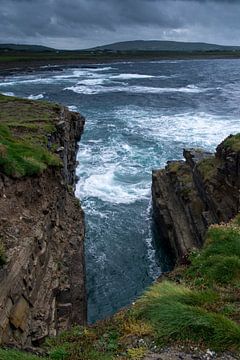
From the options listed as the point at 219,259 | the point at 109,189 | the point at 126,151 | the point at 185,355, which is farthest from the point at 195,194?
the point at 185,355

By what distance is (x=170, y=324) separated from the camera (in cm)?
820

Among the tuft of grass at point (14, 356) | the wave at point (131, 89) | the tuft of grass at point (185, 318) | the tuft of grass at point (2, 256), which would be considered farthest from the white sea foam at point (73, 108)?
the tuft of grass at point (14, 356)

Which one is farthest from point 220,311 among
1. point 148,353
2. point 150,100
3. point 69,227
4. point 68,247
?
point 150,100

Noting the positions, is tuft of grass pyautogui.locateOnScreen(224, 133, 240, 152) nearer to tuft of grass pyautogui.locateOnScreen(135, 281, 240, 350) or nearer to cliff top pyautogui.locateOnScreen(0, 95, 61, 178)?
cliff top pyautogui.locateOnScreen(0, 95, 61, 178)

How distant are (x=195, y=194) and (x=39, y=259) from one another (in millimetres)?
13076

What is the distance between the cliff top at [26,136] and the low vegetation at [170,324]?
7.54m

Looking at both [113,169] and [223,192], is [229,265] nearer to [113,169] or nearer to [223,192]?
[223,192]

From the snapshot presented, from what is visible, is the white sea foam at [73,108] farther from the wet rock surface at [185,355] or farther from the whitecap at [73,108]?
the wet rock surface at [185,355]

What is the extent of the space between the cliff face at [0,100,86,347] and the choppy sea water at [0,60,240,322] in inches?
158

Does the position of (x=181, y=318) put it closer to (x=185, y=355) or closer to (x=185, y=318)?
(x=185, y=318)

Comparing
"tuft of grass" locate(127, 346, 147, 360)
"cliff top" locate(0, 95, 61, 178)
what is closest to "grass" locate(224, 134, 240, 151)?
"cliff top" locate(0, 95, 61, 178)

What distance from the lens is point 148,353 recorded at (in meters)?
7.75

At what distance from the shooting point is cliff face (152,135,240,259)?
2114cm

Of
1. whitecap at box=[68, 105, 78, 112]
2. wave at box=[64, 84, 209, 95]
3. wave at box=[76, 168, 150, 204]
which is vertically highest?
wave at box=[64, 84, 209, 95]
